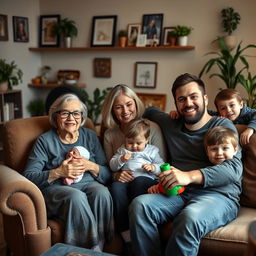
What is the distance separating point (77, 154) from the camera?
73.5 inches

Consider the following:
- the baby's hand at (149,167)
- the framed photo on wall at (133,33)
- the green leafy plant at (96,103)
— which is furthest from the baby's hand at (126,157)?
the framed photo on wall at (133,33)

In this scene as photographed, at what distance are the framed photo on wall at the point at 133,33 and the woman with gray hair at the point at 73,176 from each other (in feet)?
7.61

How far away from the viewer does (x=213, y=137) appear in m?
1.65

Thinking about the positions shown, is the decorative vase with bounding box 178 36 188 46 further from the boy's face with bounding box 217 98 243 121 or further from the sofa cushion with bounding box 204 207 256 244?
the sofa cushion with bounding box 204 207 256 244

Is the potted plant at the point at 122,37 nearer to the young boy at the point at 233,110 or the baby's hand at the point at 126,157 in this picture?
the young boy at the point at 233,110

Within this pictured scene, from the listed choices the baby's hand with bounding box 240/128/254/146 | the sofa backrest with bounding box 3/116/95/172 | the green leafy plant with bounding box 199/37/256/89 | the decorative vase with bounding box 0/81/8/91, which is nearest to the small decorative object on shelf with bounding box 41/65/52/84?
the decorative vase with bounding box 0/81/8/91

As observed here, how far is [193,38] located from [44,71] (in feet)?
7.75

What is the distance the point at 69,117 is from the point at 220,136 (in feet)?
2.95

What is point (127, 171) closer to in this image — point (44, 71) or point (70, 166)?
point (70, 166)

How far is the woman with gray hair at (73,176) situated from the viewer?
164 cm

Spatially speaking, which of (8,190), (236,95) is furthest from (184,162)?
(8,190)

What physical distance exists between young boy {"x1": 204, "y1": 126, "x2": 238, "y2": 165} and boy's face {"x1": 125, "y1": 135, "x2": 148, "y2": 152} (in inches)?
15.6

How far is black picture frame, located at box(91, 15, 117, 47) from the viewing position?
4234 mm

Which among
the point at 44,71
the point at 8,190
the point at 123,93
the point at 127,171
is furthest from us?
the point at 44,71
